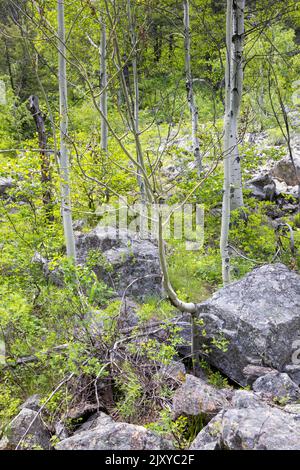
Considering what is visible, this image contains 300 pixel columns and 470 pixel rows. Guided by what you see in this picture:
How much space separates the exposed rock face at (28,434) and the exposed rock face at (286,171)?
975 cm

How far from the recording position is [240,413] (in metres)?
2.56

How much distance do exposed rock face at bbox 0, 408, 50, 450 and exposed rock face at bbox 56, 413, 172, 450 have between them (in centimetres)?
48

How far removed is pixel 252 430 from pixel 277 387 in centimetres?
109

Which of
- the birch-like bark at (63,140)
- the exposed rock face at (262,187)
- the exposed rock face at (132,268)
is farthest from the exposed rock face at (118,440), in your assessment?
the exposed rock face at (262,187)

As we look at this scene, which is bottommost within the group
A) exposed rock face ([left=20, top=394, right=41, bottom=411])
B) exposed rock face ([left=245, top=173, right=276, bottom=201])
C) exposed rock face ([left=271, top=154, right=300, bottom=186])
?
exposed rock face ([left=20, top=394, right=41, bottom=411])

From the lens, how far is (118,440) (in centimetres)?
279

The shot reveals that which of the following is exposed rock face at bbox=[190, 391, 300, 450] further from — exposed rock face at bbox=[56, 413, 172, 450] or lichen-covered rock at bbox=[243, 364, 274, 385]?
lichen-covered rock at bbox=[243, 364, 274, 385]

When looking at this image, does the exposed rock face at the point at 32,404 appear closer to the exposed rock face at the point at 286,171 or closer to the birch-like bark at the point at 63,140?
the birch-like bark at the point at 63,140

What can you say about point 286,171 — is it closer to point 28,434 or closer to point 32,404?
point 32,404

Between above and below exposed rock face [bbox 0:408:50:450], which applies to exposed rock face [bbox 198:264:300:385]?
above

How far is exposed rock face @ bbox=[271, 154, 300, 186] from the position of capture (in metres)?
11.0

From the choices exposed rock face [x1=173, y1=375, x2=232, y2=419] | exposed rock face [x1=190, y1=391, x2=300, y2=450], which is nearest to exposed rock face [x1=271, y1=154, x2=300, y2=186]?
exposed rock face [x1=173, y1=375, x2=232, y2=419]

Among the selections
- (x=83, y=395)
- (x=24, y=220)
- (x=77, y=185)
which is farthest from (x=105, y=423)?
(x=77, y=185)
